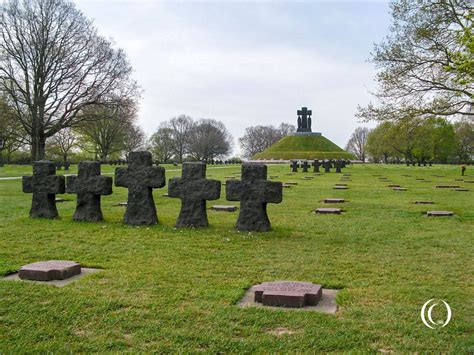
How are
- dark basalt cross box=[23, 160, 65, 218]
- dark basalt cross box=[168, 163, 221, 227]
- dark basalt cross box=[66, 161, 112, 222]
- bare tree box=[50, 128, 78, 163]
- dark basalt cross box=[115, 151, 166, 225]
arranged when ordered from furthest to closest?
bare tree box=[50, 128, 78, 163]
dark basalt cross box=[23, 160, 65, 218]
dark basalt cross box=[66, 161, 112, 222]
dark basalt cross box=[115, 151, 166, 225]
dark basalt cross box=[168, 163, 221, 227]

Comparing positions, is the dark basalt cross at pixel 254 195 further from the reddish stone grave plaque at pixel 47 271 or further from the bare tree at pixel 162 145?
the bare tree at pixel 162 145

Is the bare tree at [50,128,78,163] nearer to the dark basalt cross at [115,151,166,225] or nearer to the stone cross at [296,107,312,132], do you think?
the stone cross at [296,107,312,132]

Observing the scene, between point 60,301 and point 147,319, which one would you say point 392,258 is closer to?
point 147,319

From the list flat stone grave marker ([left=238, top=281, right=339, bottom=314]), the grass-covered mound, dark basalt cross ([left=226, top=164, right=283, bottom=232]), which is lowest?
flat stone grave marker ([left=238, top=281, right=339, bottom=314])

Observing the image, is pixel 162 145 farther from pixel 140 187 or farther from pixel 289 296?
pixel 289 296

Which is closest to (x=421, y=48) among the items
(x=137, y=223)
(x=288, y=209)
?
(x=288, y=209)

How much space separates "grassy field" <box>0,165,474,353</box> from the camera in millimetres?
3512

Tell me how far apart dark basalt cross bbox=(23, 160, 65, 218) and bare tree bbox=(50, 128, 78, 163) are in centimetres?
5737

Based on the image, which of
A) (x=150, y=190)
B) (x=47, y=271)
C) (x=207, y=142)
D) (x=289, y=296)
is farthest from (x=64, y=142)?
(x=289, y=296)

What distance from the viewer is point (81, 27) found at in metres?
32.0

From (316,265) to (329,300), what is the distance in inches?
54.5

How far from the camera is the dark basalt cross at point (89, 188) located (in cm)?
936

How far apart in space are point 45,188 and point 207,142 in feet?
279

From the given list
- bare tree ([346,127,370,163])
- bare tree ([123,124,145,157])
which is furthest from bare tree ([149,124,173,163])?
bare tree ([346,127,370,163])
